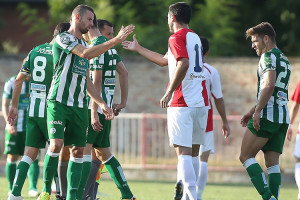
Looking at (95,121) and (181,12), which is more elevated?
(181,12)

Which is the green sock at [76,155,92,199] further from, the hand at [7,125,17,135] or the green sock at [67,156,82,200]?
the hand at [7,125,17,135]

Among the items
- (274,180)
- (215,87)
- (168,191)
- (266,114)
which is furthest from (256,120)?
(168,191)

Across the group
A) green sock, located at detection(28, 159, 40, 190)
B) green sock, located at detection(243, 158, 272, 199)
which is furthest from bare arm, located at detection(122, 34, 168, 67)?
green sock, located at detection(28, 159, 40, 190)

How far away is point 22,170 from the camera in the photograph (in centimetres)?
993

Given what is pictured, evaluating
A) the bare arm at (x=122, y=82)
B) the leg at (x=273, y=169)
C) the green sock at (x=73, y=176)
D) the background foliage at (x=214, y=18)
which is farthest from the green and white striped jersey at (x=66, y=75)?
the background foliage at (x=214, y=18)

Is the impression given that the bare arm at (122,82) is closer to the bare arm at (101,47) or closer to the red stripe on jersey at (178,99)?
the red stripe on jersey at (178,99)

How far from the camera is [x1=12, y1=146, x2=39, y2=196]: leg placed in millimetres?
9789

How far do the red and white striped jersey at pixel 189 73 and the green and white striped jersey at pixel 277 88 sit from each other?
2.90 ft

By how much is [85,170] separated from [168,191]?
4.98 m

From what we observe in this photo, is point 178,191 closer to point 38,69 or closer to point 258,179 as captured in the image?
point 258,179

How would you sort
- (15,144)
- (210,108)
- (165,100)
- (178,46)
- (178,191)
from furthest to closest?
(15,144) → (210,108) → (178,191) → (178,46) → (165,100)

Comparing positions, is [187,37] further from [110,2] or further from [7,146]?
[110,2]

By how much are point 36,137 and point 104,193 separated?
140 inches

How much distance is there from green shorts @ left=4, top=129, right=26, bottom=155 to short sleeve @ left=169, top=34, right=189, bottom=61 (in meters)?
4.60
